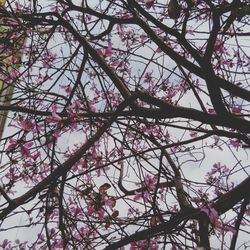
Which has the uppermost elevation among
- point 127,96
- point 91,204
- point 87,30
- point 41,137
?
point 87,30

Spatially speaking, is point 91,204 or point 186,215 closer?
point 186,215

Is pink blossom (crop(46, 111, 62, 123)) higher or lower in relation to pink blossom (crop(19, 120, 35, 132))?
lower

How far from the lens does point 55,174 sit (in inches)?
83.4

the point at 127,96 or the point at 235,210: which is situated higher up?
the point at 127,96

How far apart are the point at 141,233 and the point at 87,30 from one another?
2.51 m

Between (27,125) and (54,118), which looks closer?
(54,118)

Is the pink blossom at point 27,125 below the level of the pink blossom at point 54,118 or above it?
above

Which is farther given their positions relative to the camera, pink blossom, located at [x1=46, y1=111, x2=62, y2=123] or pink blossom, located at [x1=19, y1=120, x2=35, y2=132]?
pink blossom, located at [x1=19, y1=120, x2=35, y2=132]

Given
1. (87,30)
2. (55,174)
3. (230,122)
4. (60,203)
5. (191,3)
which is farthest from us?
(87,30)

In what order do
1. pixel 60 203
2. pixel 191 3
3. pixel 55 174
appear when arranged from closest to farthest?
1. pixel 55 174
2. pixel 191 3
3. pixel 60 203

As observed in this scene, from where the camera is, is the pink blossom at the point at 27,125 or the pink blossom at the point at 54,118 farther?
the pink blossom at the point at 27,125

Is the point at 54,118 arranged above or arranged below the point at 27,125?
below

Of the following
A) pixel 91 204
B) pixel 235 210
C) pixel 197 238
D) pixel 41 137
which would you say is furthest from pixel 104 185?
pixel 235 210

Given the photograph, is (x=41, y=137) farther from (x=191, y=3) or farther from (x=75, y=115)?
(x=191, y=3)
